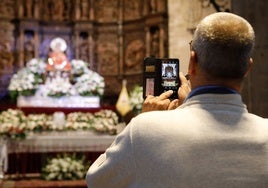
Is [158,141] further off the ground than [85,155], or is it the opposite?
[158,141]

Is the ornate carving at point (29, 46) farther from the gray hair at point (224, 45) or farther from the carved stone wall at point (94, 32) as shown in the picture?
the gray hair at point (224, 45)

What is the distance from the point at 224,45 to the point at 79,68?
817cm

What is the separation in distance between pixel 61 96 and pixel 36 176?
188cm

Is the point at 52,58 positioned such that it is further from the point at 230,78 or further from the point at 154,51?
the point at 230,78

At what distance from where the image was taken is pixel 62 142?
755 centimetres

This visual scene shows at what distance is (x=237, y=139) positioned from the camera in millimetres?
1328

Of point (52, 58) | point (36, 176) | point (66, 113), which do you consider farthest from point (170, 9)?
point (36, 176)

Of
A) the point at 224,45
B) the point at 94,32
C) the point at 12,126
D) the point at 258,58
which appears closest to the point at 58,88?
the point at 12,126

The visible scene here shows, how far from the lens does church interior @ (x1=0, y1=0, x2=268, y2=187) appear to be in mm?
7168

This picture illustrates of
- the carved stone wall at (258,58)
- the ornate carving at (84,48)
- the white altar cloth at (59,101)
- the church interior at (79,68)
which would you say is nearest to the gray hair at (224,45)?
the church interior at (79,68)

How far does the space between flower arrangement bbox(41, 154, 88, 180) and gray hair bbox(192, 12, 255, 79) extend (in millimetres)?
6263

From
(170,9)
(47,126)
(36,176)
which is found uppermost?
(170,9)

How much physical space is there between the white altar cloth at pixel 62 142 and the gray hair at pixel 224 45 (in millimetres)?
6339

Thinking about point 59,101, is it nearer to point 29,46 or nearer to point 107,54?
point 29,46
